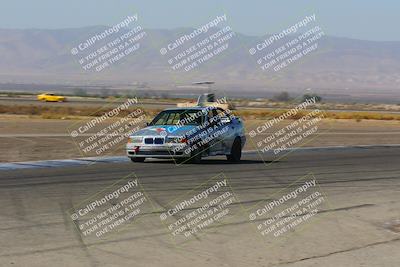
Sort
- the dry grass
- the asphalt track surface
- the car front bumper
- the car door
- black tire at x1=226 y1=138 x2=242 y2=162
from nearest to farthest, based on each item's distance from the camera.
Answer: the asphalt track surface, the car front bumper, the car door, black tire at x1=226 y1=138 x2=242 y2=162, the dry grass

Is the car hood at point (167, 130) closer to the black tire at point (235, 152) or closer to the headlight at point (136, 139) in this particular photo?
the headlight at point (136, 139)

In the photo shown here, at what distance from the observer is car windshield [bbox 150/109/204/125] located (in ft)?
63.2

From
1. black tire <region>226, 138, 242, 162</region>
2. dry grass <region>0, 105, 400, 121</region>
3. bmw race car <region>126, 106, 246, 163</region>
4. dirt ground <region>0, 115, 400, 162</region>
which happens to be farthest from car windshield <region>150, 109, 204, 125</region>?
dry grass <region>0, 105, 400, 121</region>

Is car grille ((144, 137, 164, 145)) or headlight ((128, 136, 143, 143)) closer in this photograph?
car grille ((144, 137, 164, 145))

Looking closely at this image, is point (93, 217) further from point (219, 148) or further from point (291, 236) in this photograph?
point (219, 148)

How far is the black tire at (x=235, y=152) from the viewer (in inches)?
794

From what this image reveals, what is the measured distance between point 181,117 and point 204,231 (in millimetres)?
10044

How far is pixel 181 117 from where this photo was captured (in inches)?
762

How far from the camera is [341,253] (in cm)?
843

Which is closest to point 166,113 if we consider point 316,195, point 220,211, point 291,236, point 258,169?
point 258,169

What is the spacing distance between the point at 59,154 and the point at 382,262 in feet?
49.6

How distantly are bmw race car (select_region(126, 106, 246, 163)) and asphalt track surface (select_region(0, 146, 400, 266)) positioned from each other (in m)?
0.90

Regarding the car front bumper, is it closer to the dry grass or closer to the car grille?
the car grille

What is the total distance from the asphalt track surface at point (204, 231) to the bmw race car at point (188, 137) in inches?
35.5
